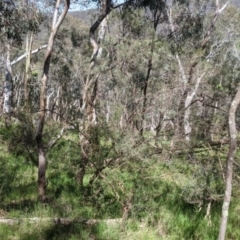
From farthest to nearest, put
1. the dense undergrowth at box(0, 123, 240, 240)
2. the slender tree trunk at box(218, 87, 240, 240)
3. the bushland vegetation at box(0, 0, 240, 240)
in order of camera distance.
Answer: the bushland vegetation at box(0, 0, 240, 240)
the dense undergrowth at box(0, 123, 240, 240)
the slender tree trunk at box(218, 87, 240, 240)

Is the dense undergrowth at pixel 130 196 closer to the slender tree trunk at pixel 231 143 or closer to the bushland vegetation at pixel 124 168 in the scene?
the bushland vegetation at pixel 124 168

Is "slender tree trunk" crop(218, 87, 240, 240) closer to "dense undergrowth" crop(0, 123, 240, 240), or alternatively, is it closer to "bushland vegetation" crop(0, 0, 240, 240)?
"bushland vegetation" crop(0, 0, 240, 240)

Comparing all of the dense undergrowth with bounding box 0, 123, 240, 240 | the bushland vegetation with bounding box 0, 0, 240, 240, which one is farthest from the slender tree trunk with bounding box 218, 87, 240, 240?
the dense undergrowth with bounding box 0, 123, 240, 240

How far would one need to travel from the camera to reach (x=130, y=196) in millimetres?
5574

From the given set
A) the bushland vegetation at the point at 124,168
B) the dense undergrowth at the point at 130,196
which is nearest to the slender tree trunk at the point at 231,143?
the bushland vegetation at the point at 124,168

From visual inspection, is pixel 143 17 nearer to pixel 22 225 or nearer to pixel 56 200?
pixel 56 200

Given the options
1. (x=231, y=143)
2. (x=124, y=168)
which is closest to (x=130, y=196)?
(x=124, y=168)

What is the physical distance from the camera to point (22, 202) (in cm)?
611

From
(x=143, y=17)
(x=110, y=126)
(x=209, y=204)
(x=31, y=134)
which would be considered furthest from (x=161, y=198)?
(x=143, y=17)

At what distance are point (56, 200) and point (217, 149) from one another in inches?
98.3

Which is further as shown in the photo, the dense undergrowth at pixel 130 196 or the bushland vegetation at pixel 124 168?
the bushland vegetation at pixel 124 168

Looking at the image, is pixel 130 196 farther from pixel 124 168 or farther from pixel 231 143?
pixel 231 143

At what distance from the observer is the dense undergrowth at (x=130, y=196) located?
503 cm

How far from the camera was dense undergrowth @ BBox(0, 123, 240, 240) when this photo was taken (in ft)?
16.5
